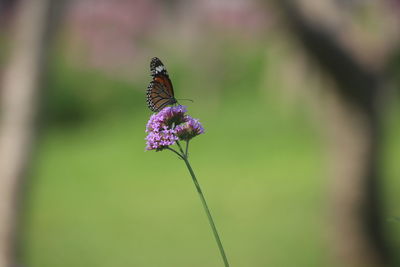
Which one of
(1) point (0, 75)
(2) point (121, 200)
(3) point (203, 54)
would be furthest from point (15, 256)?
(1) point (0, 75)

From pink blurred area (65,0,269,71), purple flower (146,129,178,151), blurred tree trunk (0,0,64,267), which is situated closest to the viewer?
purple flower (146,129,178,151)

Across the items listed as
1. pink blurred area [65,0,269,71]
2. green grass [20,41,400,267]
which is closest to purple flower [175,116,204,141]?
green grass [20,41,400,267]

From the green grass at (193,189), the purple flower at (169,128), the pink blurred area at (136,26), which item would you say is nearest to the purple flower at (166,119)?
the purple flower at (169,128)

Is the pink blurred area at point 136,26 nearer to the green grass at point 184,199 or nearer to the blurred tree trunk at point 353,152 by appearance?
the green grass at point 184,199

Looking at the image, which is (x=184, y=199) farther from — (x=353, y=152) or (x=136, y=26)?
(x=136, y=26)

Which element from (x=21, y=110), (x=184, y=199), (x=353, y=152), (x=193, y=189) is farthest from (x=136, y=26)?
(x=21, y=110)

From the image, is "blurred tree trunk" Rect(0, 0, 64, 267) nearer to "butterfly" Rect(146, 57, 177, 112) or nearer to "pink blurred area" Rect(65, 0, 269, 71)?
"butterfly" Rect(146, 57, 177, 112)
